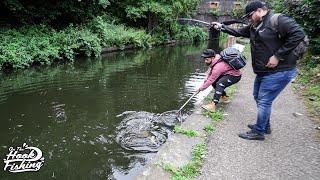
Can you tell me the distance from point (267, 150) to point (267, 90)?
2.82 feet

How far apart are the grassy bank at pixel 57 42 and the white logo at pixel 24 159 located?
8005mm

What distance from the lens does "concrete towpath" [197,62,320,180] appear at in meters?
4.30

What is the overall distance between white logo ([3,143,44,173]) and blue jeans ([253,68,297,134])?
A: 3.51 m

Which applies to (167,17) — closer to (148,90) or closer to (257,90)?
(148,90)

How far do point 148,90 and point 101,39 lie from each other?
10.3m

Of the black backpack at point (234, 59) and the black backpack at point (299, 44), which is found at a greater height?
the black backpack at point (299, 44)

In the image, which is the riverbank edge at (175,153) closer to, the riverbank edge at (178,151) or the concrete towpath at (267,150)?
the riverbank edge at (178,151)

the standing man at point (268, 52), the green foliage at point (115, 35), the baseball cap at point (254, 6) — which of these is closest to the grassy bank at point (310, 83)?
the standing man at point (268, 52)

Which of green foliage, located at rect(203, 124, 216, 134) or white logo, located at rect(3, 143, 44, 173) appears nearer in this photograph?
white logo, located at rect(3, 143, 44, 173)

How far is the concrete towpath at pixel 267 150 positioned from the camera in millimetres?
4305

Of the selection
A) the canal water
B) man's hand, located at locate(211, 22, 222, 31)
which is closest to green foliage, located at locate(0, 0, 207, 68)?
the canal water

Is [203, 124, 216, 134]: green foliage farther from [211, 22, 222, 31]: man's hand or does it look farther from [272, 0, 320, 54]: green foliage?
[272, 0, 320, 54]: green foliage

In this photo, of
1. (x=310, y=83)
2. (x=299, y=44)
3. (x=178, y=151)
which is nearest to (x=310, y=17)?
(x=310, y=83)

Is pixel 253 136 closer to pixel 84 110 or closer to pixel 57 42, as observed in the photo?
pixel 84 110
